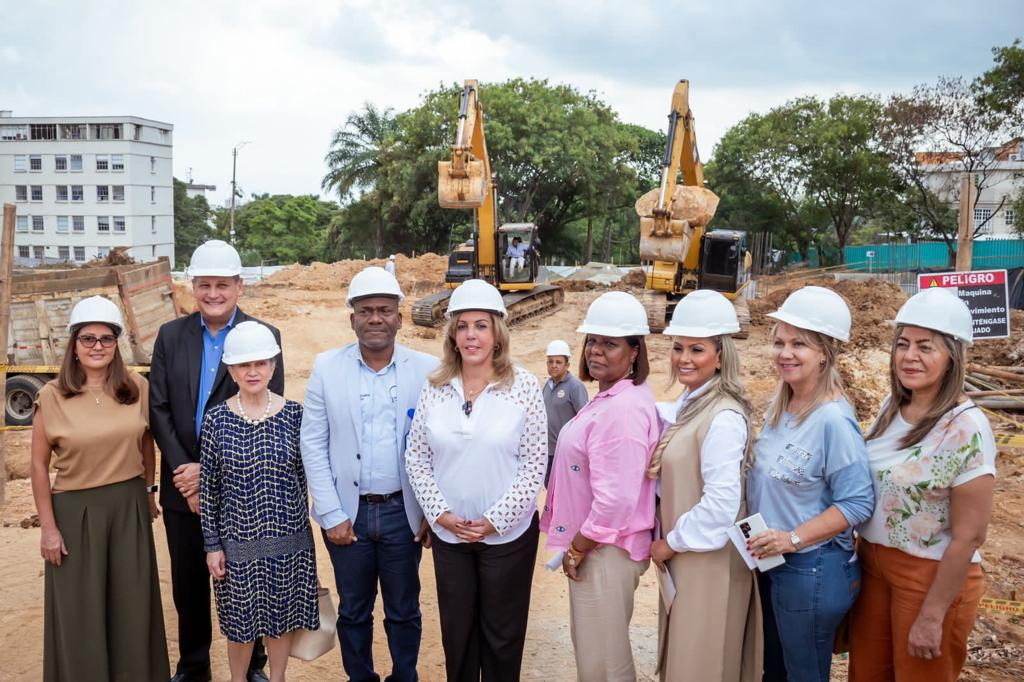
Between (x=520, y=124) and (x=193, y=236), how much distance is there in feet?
103

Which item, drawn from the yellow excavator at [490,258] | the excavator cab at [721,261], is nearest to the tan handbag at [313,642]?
the yellow excavator at [490,258]

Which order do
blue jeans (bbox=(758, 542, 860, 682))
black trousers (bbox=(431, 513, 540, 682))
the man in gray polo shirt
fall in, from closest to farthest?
blue jeans (bbox=(758, 542, 860, 682)) < black trousers (bbox=(431, 513, 540, 682)) < the man in gray polo shirt

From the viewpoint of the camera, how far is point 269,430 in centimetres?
375

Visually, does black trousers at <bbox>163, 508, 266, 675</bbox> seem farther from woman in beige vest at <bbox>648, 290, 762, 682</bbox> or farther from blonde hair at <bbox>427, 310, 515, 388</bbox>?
woman in beige vest at <bbox>648, 290, 762, 682</bbox>

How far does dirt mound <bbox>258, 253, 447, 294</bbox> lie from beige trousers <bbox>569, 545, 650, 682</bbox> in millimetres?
24038

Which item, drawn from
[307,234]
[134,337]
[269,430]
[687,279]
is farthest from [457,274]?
[307,234]

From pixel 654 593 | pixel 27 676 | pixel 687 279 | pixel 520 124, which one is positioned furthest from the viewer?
pixel 520 124

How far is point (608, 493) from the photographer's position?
3207 millimetres

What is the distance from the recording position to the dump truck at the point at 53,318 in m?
10.5

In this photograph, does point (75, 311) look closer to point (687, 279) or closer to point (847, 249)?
point (687, 279)

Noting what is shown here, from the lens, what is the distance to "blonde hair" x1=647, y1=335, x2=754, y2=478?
322cm

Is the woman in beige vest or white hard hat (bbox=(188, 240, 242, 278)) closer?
the woman in beige vest

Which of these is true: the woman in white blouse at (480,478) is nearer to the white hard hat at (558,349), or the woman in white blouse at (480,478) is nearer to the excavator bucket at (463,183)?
the white hard hat at (558,349)

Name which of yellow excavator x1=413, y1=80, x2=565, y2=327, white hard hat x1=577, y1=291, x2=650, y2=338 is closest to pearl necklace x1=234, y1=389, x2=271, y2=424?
white hard hat x1=577, y1=291, x2=650, y2=338
